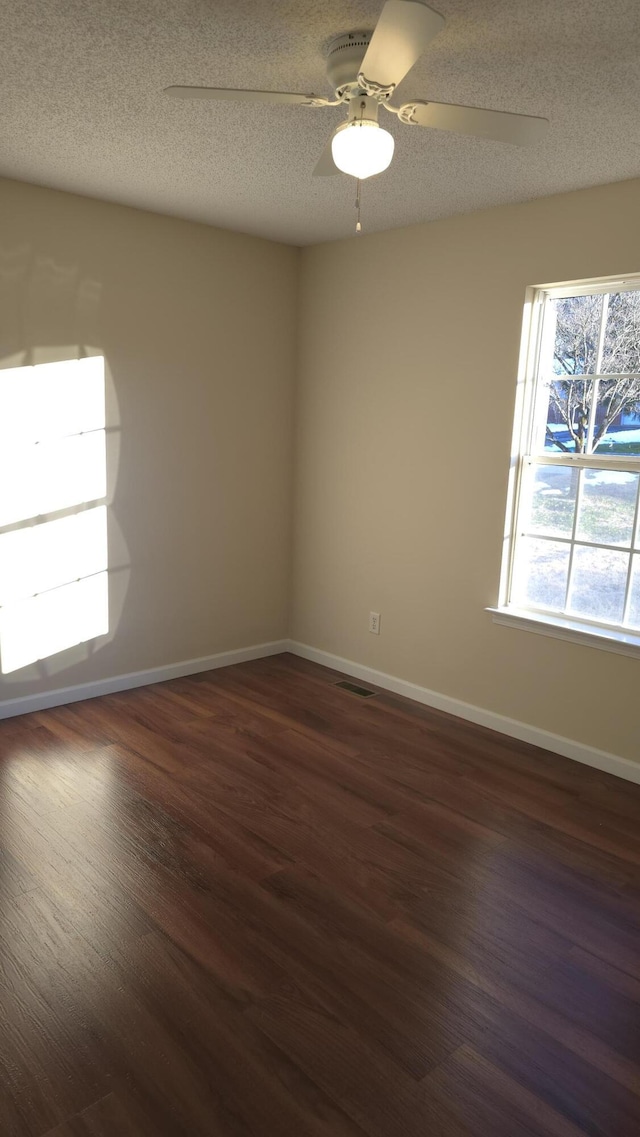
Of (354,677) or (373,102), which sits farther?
(354,677)

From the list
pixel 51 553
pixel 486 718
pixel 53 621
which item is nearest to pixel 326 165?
pixel 51 553

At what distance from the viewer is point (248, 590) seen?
15.0ft

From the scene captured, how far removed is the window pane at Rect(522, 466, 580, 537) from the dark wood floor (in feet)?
3.46

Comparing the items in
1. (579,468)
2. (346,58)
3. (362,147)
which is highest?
(346,58)

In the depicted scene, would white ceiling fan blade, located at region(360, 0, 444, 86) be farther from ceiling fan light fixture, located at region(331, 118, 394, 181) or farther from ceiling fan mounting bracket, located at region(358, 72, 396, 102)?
ceiling fan light fixture, located at region(331, 118, 394, 181)

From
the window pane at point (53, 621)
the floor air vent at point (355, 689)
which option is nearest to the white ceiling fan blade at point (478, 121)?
the window pane at point (53, 621)

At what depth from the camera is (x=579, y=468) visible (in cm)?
333

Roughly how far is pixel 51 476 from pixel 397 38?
2.56 metres

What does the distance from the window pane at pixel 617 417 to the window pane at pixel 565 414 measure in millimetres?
59

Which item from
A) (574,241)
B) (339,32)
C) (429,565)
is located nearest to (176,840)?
(429,565)

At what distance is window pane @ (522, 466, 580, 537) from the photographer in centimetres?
338

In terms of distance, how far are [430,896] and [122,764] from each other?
1.47 meters

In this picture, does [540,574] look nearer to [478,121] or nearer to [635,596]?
[635,596]

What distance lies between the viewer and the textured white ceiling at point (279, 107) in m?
1.82
